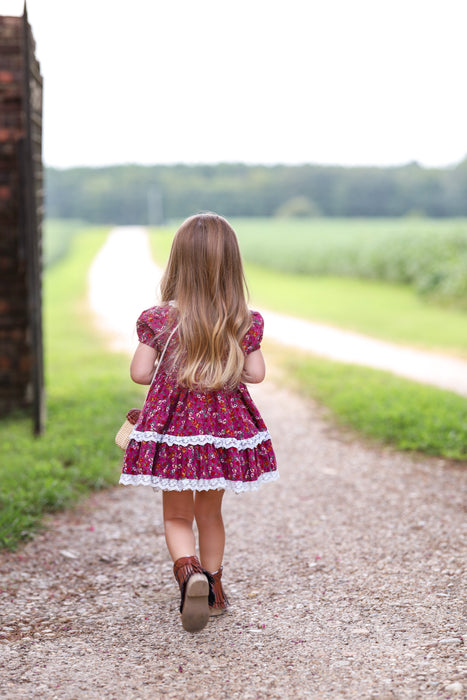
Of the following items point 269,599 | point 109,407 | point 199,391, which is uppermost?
point 199,391

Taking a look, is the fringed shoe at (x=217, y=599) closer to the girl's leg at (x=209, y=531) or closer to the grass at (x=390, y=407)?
the girl's leg at (x=209, y=531)

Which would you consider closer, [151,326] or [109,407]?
[151,326]

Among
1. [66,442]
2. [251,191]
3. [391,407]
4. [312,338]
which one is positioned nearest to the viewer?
[66,442]

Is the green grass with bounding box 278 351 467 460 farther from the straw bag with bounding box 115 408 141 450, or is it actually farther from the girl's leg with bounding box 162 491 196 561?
the straw bag with bounding box 115 408 141 450

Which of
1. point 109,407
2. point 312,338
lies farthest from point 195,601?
point 312,338

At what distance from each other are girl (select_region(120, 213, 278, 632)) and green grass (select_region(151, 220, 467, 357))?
825cm

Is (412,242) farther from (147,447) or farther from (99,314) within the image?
(147,447)

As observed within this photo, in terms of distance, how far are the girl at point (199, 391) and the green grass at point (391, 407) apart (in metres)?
3.09

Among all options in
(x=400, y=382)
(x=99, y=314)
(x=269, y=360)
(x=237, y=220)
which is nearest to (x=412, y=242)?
(x=99, y=314)

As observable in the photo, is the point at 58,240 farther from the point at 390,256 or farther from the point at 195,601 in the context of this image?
the point at 195,601

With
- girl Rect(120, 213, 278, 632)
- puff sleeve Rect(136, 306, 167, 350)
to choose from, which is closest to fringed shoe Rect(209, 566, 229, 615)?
girl Rect(120, 213, 278, 632)

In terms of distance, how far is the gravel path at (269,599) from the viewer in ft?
8.49

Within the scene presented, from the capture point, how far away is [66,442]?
18.9 feet

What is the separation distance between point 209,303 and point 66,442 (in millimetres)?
3030
